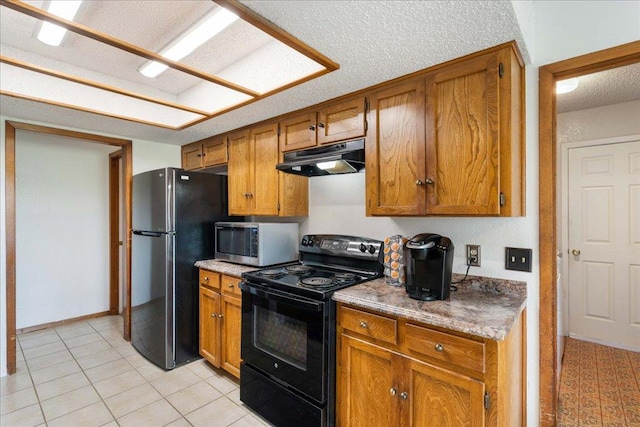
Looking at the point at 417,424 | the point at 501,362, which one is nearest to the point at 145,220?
the point at 417,424

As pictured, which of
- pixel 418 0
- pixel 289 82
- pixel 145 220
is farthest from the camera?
pixel 145 220

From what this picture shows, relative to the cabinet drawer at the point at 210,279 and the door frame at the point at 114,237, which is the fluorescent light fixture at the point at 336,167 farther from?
the door frame at the point at 114,237

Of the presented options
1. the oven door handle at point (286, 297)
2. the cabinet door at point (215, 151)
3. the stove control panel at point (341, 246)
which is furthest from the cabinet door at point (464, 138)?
the cabinet door at point (215, 151)

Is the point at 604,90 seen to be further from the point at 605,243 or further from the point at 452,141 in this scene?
the point at 452,141

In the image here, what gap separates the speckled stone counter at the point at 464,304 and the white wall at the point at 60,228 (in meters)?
3.85

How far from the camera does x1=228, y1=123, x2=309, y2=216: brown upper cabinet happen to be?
8.22ft

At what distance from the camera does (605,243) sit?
308 cm

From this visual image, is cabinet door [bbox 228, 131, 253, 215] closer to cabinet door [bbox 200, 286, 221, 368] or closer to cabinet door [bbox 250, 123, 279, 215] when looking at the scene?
cabinet door [bbox 250, 123, 279, 215]

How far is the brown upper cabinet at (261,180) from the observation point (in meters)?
2.51

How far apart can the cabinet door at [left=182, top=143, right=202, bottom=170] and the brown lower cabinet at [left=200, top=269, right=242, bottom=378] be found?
4.22 feet

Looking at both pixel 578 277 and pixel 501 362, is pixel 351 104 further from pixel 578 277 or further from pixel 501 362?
pixel 578 277

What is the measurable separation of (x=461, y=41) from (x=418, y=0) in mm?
382

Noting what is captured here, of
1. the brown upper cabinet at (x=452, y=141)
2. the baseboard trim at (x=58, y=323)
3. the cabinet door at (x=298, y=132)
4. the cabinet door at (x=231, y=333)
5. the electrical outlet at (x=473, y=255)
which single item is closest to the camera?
the brown upper cabinet at (x=452, y=141)

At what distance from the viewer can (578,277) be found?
323cm
